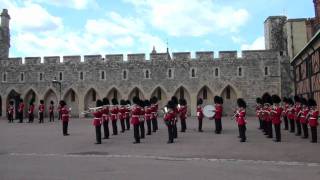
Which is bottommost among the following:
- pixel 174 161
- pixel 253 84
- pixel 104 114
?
pixel 174 161

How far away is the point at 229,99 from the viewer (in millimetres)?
37938

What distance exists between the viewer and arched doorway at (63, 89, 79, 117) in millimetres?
40656

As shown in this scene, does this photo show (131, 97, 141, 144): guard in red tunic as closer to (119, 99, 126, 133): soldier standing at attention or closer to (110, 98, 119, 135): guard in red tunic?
(110, 98, 119, 135): guard in red tunic

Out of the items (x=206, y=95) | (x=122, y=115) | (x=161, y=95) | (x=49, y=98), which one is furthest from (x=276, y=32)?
(x=122, y=115)

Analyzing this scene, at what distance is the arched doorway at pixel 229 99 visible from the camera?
37.7 metres

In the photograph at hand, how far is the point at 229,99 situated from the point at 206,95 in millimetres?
2091

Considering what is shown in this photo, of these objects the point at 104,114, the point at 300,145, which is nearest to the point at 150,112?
the point at 104,114

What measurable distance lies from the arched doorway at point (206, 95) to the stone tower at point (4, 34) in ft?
69.7

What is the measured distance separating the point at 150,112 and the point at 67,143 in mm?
5144

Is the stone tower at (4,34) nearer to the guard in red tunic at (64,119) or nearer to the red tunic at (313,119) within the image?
the guard in red tunic at (64,119)

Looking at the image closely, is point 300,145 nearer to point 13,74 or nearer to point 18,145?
point 18,145

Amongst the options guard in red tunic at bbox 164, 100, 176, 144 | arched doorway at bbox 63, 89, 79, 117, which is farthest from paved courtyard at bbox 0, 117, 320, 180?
arched doorway at bbox 63, 89, 79, 117

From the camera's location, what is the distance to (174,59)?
38688mm

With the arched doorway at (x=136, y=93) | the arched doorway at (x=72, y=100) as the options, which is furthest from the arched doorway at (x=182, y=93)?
the arched doorway at (x=72, y=100)
